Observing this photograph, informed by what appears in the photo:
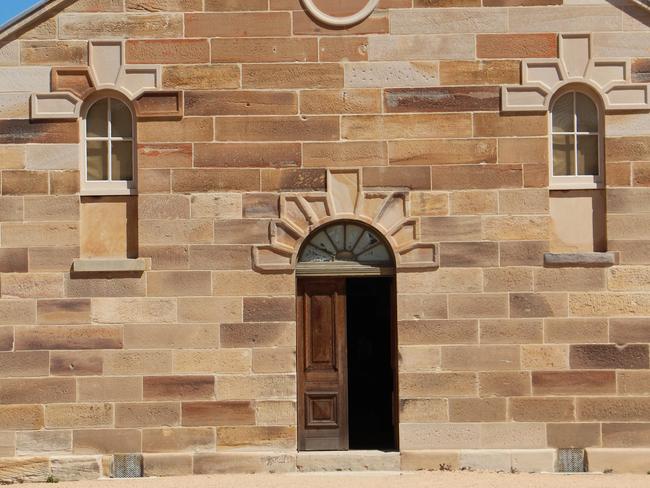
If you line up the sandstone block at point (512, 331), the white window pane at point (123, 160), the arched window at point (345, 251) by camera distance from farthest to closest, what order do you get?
the white window pane at point (123, 160) → the arched window at point (345, 251) → the sandstone block at point (512, 331)

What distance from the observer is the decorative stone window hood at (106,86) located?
13422 millimetres

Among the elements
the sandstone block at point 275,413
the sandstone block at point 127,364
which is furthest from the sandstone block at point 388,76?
the sandstone block at point 127,364

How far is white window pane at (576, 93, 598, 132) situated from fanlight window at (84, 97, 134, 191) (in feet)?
17.6

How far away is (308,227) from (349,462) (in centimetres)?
279

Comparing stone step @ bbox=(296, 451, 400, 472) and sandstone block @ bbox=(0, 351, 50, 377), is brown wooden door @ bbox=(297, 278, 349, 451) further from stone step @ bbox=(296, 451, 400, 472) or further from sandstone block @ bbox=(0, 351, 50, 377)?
sandstone block @ bbox=(0, 351, 50, 377)

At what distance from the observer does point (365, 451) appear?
13562 millimetres

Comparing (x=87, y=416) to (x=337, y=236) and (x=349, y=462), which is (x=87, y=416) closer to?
(x=349, y=462)

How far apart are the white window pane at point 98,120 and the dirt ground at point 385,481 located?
162 inches

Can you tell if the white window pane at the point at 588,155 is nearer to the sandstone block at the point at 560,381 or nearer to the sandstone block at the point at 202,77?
the sandstone block at the point at 560,381

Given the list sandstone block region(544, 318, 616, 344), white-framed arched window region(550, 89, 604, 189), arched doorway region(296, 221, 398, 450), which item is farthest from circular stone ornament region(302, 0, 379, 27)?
sandstone block region(544, 318, 616, 344)

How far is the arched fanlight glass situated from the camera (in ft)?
44.7

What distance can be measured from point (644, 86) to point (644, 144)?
69 cm

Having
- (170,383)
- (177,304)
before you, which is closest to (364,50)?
(177,304)

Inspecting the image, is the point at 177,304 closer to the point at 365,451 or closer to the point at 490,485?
the point at 365,451
